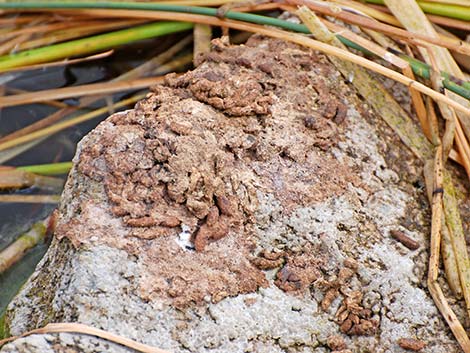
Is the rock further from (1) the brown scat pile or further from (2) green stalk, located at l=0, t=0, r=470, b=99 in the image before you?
(2) green stalk, located at l=0, t=0, r=470, b=99

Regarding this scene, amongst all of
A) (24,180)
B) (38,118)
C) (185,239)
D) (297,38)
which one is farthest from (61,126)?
(185,239)

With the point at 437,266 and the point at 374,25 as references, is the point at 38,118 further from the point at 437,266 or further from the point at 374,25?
the point at 437,266

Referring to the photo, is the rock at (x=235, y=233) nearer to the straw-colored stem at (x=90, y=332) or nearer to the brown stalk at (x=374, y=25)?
the straw-colored stem at (x=90, y=332)

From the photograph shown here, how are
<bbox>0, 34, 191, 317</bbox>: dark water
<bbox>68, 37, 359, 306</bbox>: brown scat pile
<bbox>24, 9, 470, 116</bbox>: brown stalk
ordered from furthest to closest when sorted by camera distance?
1. <bbox>0, 34, 191, 317</bbox>: dark water
2. <bbox>24, 9, 470, 116</bbox>: brown stalk
3. <bbox>68, 37, 359, 306</bbox>: brown scat pile

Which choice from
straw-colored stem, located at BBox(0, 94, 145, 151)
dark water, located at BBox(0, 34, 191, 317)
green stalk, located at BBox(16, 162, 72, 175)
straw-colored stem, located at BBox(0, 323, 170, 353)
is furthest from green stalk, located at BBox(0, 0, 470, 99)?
straw-colored stem, located at BBox(0, 323, 170, 353)

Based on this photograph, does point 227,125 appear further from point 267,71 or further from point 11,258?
point 11,258

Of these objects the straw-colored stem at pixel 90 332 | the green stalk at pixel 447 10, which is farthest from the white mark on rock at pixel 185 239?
the green stalk at pixel 447 10
